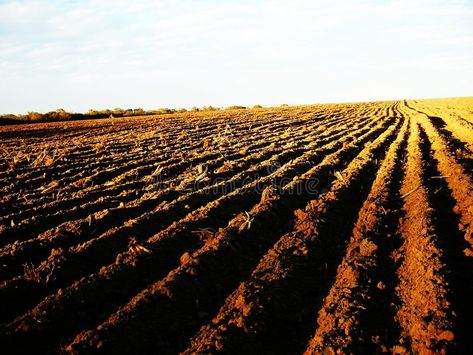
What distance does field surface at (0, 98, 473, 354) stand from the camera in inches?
137

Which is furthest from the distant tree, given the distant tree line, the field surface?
the field surface

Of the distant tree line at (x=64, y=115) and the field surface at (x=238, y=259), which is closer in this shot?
the field surface at (x=238, y=259)

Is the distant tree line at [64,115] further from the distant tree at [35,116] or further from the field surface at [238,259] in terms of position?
the field surface at [238,259]

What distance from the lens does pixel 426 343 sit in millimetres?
3217

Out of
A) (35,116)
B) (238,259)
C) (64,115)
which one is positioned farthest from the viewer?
(64,115)

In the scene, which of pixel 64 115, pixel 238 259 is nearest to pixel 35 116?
pixel 64 115

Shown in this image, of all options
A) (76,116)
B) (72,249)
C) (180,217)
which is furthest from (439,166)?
(76,116)

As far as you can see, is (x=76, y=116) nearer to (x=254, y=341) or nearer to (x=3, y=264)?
(x=3, y=264)

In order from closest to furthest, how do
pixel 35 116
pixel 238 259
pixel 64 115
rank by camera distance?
pixel 238 259, pixel 35 116, pixel 64 115

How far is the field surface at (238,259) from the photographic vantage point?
137 inches

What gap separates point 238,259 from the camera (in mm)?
4898

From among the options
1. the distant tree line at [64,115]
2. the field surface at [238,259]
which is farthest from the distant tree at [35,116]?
the field surface at [238,259]

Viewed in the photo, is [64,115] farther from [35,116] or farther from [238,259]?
[238,259]

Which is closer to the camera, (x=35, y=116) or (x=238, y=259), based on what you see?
(x=238, y=259)
